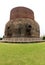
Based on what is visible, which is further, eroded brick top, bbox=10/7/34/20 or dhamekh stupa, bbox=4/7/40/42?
eroded brick top, bbox=10/7/34/20

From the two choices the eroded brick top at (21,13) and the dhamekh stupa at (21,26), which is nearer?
the dhamekh stupa at (21,26)

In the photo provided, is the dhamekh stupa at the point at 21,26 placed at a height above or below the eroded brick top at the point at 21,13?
below

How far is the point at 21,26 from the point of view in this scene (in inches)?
685

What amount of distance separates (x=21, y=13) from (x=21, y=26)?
228 centimetres

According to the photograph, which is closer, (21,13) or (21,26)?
(21,26)

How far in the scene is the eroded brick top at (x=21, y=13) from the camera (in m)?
18.8

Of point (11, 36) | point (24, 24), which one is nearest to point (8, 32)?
point (11, 36)

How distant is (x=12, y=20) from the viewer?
18.6 metres

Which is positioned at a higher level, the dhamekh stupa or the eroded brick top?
the eroded brick top

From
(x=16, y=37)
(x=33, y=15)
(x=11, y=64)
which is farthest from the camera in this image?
(x=33, y=15)

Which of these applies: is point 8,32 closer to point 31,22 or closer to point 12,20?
point 12,20

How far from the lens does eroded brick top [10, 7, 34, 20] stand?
18.8 metres

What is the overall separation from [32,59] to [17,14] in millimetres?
13157

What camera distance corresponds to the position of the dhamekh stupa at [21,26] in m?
17.1
